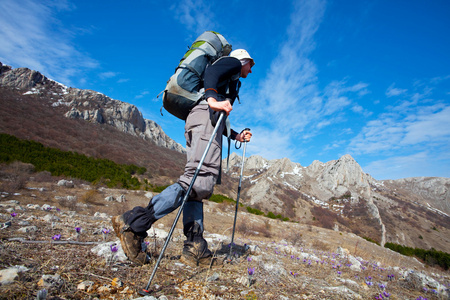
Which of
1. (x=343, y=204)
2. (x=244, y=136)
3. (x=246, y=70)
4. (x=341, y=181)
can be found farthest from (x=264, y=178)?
(x=246, y=70)

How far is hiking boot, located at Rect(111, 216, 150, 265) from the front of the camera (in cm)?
182

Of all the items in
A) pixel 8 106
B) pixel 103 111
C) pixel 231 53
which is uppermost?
pixel 103 111

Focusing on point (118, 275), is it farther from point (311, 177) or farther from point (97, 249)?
point (311, 177)

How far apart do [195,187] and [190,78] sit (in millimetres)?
1180

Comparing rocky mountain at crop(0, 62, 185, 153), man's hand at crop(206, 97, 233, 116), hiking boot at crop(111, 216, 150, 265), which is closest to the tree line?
hiking boot at crop(111, 216, 150, 265)

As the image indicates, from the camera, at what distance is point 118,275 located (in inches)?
61.1

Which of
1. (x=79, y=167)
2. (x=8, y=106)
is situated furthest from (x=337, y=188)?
(x=8, y=106)

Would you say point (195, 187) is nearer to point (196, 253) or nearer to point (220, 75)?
point (196, 253)

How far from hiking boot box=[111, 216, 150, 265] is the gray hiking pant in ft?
A: 0.17

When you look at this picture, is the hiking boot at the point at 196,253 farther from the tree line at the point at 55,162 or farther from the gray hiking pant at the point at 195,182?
the tree line at the point at 55,162

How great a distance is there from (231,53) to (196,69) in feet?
2.44

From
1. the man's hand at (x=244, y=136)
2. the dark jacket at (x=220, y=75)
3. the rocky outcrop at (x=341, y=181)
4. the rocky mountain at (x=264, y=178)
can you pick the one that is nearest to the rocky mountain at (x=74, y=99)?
the rocky mountain at (x=264, y=178)

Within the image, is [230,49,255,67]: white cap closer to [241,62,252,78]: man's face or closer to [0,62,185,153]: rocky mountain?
[241,62,252,78]: man's face

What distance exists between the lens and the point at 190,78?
2227 millimetres
